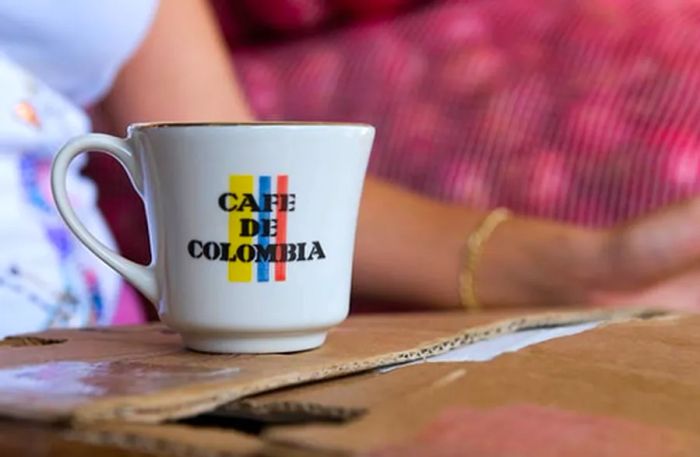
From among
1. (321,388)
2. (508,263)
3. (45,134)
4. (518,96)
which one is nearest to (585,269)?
(508,263)

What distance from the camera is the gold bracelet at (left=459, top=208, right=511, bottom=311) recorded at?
0.92 metres

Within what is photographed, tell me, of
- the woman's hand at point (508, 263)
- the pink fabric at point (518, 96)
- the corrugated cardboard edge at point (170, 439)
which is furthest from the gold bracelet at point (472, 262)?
the corrugated cardboard edge at point (170, 439)

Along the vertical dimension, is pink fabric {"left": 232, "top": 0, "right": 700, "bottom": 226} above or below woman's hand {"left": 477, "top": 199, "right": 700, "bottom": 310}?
above

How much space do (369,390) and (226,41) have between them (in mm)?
905

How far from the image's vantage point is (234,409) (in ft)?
1.30

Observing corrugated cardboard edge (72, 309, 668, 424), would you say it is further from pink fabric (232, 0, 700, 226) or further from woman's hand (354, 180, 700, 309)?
pink fabric (232, 0, 700, 226)

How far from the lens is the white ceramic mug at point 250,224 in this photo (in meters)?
0.49

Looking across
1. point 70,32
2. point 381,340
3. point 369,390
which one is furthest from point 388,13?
point 369,390

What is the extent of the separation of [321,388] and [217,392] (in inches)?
1.9

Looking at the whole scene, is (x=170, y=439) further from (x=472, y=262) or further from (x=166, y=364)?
(x=472, y=262)

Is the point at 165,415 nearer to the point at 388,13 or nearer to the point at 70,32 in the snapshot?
the point at 70,32

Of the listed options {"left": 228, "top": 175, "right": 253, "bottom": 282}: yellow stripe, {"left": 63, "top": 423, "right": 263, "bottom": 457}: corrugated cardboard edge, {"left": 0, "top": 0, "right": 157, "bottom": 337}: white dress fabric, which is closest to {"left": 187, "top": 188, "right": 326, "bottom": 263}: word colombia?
{"left": 228, "top": 175, "right": 253, "bottom": 282}: yellow stripe

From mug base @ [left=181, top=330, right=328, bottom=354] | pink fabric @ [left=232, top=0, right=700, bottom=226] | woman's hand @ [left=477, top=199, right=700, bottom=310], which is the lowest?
mug base @ [left=181, top=330, right=328, bottom=354]

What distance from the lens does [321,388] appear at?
1.40 ft
